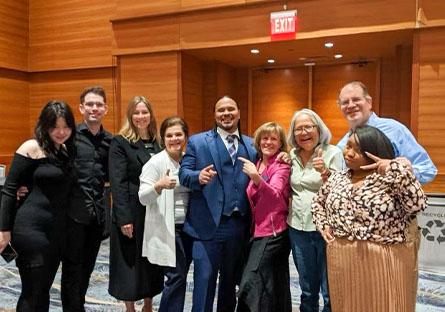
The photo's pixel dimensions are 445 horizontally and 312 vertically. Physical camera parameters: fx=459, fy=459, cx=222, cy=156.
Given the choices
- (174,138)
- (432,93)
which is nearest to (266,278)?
(174,138)

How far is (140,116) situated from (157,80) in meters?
4.09

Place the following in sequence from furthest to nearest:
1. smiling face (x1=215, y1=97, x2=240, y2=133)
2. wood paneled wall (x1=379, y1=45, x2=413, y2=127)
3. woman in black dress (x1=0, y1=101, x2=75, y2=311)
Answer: wood paneled wall (x1=379, y1=45, x2=413, y2=127) → smiling face (x1=215, y1=97, x2=240, y2=133) → woman in black dress (x1=0, y1=101, x2=75, y2=311)

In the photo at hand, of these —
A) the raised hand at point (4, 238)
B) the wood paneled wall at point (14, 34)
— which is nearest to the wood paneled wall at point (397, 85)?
the raised hand at point (4, 238)

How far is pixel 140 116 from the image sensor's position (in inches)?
119

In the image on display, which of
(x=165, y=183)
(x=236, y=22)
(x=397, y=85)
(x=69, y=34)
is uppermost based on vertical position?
(x=69, y=34)

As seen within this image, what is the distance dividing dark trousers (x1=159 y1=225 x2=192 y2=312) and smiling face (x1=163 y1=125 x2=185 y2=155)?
49 cm

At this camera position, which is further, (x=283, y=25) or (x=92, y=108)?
(x=283, y=25)

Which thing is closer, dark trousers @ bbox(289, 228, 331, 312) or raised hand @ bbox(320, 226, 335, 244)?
raised hand @ bbox(320, 226, 335, 244)

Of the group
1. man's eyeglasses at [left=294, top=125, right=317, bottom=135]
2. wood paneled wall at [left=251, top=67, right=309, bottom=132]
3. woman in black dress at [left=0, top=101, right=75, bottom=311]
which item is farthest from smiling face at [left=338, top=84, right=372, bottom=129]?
wood paneled wall at [left=251, top=67, right=309, bottom=132]

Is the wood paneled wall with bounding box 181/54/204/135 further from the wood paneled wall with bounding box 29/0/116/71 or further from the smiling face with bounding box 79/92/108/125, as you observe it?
the smiling face with bounding box 79/92/108/125

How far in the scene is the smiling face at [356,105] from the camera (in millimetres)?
2568

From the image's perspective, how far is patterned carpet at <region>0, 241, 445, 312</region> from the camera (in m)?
3.60

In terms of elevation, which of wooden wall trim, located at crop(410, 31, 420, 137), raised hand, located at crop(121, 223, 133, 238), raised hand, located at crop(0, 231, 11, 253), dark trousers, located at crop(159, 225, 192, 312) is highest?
wooden wall trim, located at crop(410, 31, 420, 137)

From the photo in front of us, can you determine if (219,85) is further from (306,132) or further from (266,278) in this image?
(266,278)
